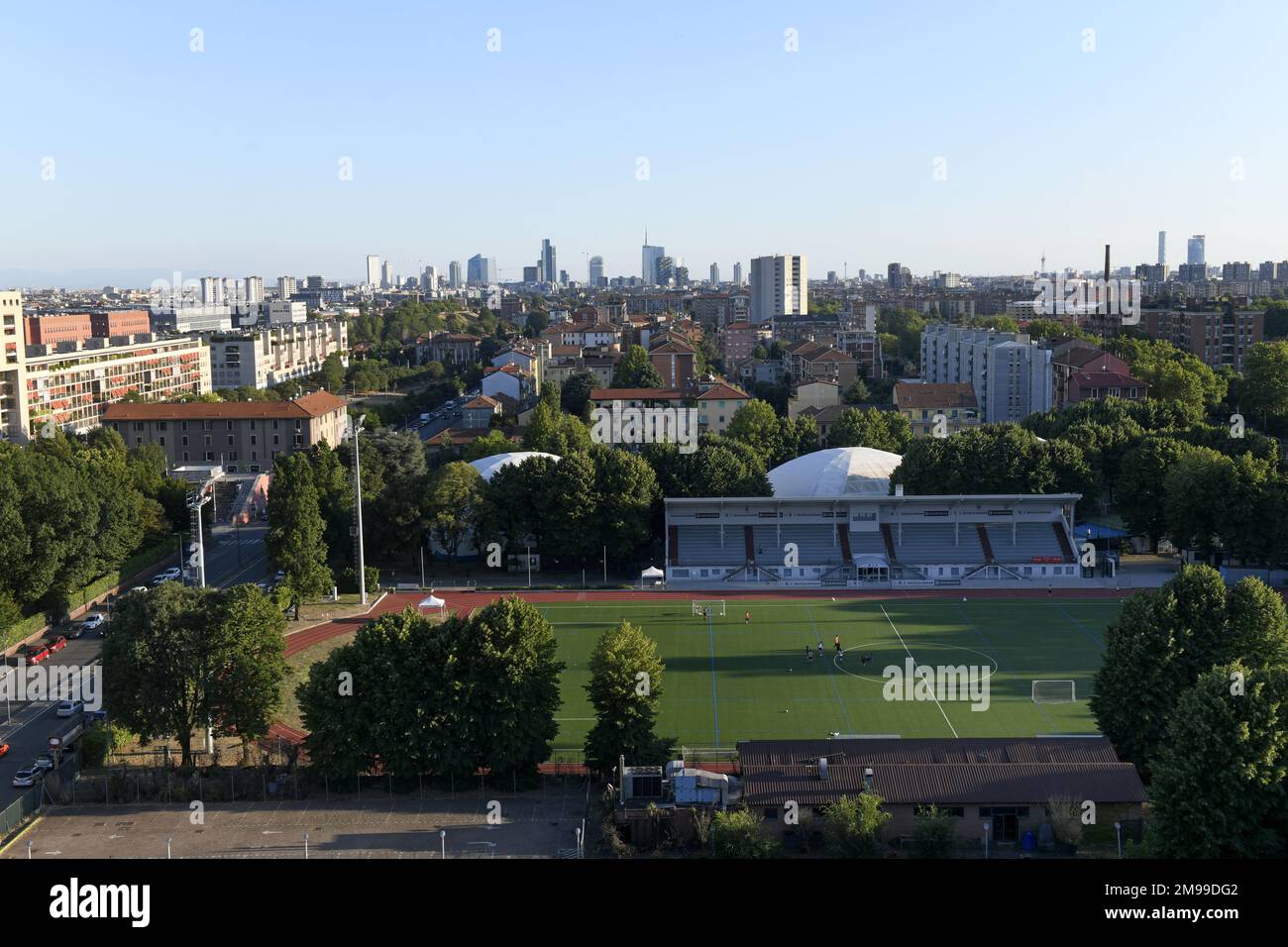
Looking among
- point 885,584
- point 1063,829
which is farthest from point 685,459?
point 1063,829

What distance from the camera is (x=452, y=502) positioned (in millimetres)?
29953

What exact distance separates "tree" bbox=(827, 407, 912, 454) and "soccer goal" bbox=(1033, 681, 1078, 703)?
63.4 ft

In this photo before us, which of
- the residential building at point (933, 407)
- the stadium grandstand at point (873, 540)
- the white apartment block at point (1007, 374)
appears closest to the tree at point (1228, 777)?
the stadium grandstand at point (873, 540)

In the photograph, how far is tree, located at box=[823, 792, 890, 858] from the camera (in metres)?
12.5

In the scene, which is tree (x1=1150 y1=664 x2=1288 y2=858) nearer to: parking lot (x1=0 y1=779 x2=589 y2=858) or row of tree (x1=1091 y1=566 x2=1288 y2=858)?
row of tree (x1=1091 y1=566 x2=1288 y2=858)

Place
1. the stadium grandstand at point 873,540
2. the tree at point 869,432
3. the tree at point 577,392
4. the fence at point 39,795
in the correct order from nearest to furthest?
the fence at point 39,795, the stadium grandstand at point 873,540, the tree at point 869,432, the tree at point 577,392

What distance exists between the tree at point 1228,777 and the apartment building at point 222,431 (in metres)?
36.6

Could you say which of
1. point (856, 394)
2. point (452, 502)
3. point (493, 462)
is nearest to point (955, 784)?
point (452, 502)

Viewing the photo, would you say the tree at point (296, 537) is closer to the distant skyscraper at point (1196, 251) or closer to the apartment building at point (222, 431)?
the apartment building at point (222, 431)

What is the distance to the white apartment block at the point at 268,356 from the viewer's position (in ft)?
212

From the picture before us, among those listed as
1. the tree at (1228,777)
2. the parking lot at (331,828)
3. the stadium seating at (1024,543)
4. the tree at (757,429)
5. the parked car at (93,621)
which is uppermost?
the tree at (757,429)

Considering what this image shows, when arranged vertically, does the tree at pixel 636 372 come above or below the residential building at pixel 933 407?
above
